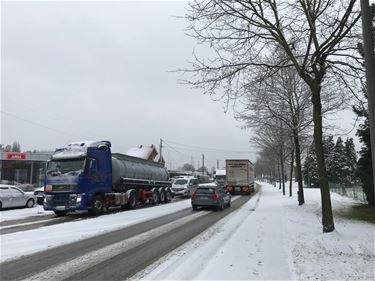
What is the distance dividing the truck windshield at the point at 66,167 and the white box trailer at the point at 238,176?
2600 cm

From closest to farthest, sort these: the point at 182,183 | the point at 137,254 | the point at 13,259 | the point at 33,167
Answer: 1. the point at 13,259
2. the point at 137,254
3. the point at 182,183
4. the point at 33,167

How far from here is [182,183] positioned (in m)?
39.6

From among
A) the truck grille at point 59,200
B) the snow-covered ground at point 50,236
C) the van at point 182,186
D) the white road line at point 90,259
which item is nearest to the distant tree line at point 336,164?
the van at point 182,186

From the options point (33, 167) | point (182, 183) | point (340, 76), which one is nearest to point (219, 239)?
point (340, 76)

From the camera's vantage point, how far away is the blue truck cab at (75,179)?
759 inches

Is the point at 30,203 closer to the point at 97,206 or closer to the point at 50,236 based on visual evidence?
the point at 97,206

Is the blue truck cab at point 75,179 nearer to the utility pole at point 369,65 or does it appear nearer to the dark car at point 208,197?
the dark car at point 208,197

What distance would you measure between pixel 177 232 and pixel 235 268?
6311 millimetres

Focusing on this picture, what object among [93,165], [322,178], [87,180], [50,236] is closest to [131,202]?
[93,165]

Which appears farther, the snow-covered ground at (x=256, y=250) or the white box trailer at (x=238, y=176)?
the white box trailer at (x=238, y=176)

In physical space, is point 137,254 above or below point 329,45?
below

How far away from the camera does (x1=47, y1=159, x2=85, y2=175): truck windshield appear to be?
774 inches

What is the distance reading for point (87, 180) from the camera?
64.9 feet

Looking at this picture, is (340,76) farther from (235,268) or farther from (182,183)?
(182,183)
